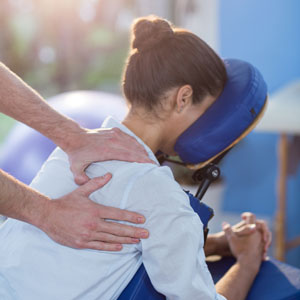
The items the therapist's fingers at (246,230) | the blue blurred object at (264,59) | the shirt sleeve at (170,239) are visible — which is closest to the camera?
the shirt sleeve at (170,239)

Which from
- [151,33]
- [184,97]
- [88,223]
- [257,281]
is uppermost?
[151,33]

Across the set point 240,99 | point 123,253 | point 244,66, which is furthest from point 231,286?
point 244,66

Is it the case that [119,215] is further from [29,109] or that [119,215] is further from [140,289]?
[29,109]

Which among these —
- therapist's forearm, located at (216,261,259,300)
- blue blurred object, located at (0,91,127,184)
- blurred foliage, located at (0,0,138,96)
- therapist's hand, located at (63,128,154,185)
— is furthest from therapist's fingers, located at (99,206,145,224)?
blurred foliage, located at (0,0,138,96)

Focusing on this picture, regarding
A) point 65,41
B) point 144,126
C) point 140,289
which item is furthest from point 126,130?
Answer: point 65,41

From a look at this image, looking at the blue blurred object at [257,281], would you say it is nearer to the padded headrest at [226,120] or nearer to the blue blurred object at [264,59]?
the padded headrest at [226,120]

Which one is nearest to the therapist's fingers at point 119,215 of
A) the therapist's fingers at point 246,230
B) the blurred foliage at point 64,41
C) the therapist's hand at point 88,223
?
the therapist's hand at point 88,223

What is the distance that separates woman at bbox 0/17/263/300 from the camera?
1.02 meters

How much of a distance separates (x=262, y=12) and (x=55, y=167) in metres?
2.01

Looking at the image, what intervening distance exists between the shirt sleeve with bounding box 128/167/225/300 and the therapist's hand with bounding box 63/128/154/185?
0.11 metres

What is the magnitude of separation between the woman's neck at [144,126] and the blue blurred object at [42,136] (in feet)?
2.43

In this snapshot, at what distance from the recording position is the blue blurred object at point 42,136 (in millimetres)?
2035

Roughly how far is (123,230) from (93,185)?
0.12 m

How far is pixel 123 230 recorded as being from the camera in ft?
3.48
